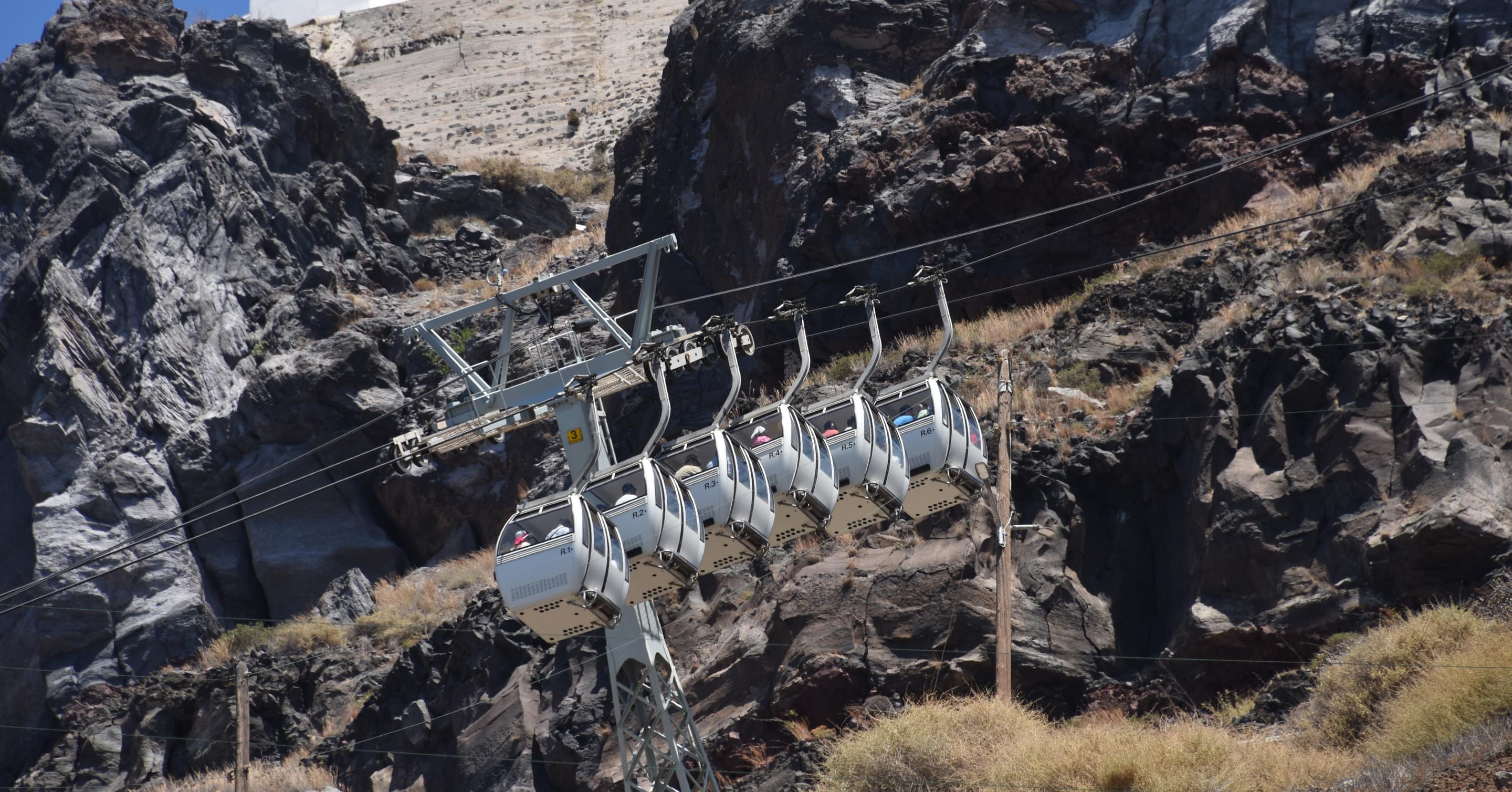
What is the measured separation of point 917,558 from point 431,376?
70.4 feet

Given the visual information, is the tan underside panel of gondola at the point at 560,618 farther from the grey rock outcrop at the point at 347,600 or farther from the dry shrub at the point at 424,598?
the grey rock outcrop at the point at 347,600

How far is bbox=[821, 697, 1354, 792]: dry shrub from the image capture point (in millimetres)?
15812

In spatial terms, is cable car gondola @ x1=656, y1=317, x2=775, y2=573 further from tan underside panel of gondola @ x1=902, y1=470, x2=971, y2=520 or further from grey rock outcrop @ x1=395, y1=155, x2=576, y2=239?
grey rock outcrop @ x1=395, y1=155, x2=576, y2=239

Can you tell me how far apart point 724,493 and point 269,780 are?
15.2 meters

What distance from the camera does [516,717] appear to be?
2503 centimetres

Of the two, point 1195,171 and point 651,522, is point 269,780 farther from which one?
point 1195,171

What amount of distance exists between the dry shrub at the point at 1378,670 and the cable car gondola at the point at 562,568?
882cm

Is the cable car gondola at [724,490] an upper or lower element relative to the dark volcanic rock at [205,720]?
upper

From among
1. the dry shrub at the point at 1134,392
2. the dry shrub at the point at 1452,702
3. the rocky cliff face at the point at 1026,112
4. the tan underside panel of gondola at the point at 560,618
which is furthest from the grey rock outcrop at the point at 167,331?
the dry shrub at the point at 1452,702

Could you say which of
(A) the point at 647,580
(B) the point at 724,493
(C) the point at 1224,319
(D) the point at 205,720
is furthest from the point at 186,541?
(C) the point at 1224,319

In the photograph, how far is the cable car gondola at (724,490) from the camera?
16.7 metres

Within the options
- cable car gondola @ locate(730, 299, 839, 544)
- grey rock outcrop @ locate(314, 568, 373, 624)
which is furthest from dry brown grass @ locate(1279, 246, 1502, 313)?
grey rock outcrop @ locate(314, 568, 373, 624)

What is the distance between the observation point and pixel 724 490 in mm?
16656

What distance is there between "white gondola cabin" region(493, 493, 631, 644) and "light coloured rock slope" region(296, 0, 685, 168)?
57805mm
